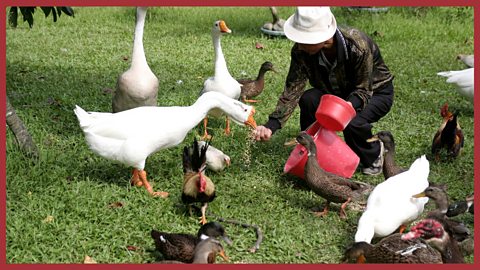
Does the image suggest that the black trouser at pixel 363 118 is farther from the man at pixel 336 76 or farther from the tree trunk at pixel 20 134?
the tree trunk at pixel 20 134

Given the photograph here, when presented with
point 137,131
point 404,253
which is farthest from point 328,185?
point 137,131

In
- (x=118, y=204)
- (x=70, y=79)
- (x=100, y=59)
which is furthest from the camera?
(x=100, y=59)

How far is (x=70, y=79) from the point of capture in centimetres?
790

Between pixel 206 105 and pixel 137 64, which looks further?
pixel 137 64

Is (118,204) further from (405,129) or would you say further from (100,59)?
(100,59)

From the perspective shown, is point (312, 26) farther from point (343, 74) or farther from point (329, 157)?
point (329, 157)

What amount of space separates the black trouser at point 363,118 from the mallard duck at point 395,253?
165 cm

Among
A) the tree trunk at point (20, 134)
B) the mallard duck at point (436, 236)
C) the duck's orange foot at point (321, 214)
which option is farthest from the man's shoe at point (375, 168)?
the tree trunk at point (20, 134)

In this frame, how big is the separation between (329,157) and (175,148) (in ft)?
5.04

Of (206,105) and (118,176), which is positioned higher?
(206,105)

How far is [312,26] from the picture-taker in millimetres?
4535

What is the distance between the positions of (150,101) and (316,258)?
2.46 m

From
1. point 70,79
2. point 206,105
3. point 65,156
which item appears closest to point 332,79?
point 206,105

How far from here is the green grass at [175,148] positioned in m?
4.27
